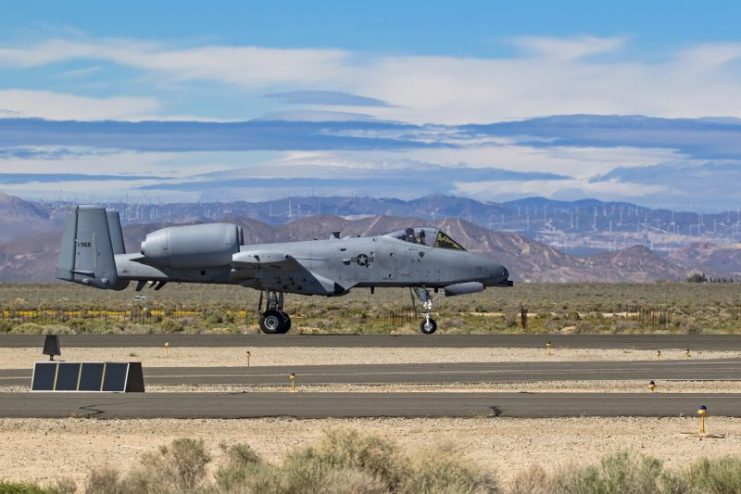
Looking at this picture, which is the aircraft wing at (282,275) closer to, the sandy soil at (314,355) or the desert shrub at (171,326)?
the desert shrub at (171,326)

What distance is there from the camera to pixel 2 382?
30.5 meters

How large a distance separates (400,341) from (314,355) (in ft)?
18.2

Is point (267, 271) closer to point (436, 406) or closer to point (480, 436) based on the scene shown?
point (436, 406)

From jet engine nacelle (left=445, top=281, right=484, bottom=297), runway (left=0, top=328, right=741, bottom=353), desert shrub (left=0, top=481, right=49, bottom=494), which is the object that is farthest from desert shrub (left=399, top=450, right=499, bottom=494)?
jet engine nacelle (left=445, top=281, right=484, bottom=297)

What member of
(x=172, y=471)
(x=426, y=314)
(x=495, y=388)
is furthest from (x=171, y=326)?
(x=172, y=471)

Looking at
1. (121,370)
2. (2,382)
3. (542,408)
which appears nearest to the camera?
(542,408)

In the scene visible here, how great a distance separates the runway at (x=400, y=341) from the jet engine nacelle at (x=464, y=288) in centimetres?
175

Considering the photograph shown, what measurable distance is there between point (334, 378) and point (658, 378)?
7.87 meters

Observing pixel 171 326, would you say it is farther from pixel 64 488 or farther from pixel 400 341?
pixel 64 488

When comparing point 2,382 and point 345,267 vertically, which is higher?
point 345,267

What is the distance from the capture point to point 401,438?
808 inches

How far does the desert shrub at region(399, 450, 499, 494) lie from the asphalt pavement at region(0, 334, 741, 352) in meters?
26.1

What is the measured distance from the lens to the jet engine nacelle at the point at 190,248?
47.0m

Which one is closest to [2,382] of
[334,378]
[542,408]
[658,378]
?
[334,378]
